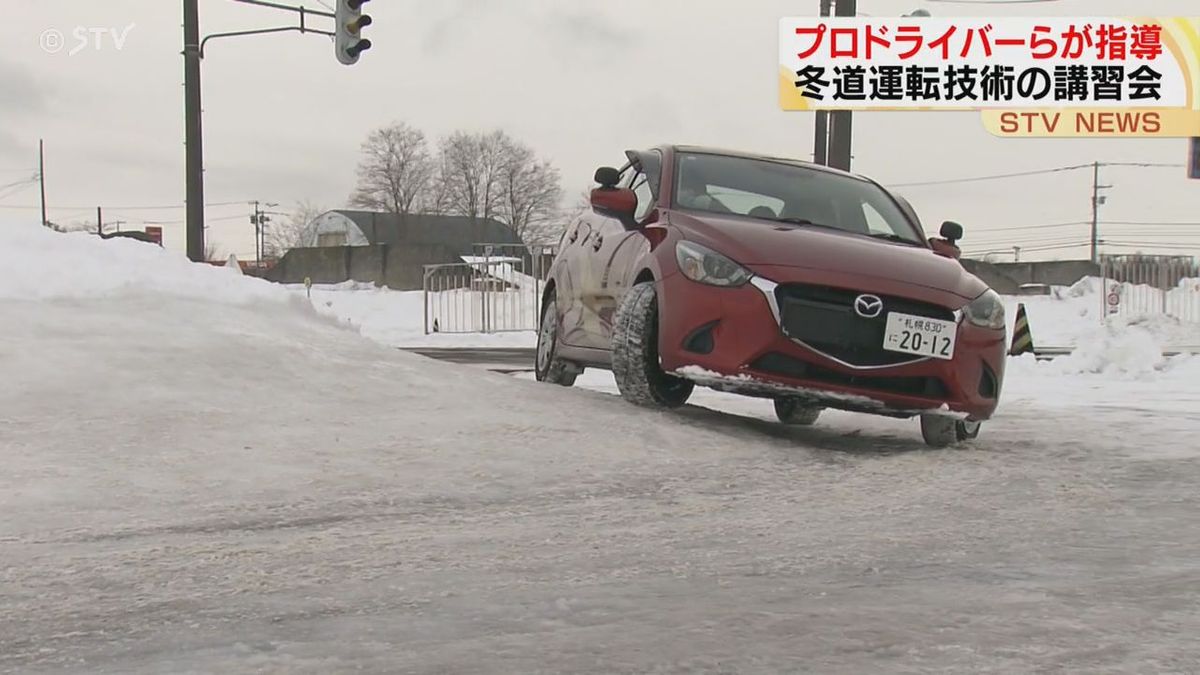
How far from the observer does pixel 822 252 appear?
490cm

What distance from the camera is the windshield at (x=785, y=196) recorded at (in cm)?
574

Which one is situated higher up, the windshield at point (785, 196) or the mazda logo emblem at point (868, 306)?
the windshield at point (785, 196)

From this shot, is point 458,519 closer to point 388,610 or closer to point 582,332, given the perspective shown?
point 388,610

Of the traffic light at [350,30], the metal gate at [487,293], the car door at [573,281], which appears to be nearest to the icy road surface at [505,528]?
the car door at [573,281]

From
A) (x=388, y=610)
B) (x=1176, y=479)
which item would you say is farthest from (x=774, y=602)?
(x=1176, y=479)

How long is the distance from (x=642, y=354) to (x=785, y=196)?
1.30 m

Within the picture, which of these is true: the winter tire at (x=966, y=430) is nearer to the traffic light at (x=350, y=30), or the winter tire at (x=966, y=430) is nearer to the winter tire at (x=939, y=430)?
the winter tire at (x=939, y=430)

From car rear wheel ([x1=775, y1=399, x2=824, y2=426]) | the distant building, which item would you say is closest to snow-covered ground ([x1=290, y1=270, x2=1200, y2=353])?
car rear wheel ([x1=775, y1=399, x2=824, y2=426])

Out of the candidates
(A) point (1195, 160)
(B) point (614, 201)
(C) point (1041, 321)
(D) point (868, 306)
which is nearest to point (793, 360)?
(D) point (868, 306)

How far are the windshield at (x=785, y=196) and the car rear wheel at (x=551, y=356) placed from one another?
5.01 feet

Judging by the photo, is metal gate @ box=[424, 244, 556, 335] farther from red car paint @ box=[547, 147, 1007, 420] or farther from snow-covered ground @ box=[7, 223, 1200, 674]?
red car paint @ box=[547, 147, 1007, 420]

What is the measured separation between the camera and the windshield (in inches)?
226

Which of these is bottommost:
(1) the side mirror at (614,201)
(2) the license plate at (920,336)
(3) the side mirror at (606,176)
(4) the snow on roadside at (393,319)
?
(4) the snow on roadside at (393,319)

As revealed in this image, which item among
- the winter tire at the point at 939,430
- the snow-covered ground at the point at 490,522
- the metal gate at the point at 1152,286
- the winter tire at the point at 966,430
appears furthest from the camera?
the metal gate at the point at 1152,286
